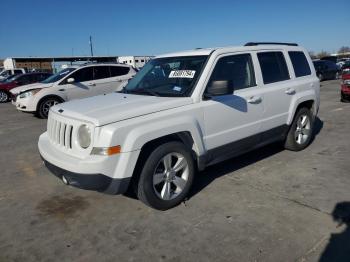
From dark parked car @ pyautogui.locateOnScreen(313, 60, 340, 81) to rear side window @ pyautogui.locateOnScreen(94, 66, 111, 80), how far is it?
16.6m

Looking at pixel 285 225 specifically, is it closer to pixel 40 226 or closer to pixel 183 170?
pixel 183 170

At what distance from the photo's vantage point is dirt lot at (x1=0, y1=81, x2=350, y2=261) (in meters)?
3.14

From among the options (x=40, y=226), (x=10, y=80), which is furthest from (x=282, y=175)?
(x=10, y=80)

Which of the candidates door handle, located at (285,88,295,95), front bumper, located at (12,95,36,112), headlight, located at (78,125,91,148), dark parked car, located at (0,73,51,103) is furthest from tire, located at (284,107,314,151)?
dark parked car, located at (0,73,51,103)

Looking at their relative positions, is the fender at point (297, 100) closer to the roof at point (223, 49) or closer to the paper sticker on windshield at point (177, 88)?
the roof at point (223, 49)

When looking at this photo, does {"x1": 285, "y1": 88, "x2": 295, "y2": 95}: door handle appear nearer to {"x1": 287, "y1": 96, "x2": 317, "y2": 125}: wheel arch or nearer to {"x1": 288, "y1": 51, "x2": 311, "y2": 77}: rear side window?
{"x1": 287, "y1": 96, "x2": 317, "y2": 125}: wheel arch

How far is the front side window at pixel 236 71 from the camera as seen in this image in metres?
4.46

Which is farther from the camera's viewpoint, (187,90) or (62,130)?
(187,90)

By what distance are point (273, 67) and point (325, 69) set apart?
2057cm

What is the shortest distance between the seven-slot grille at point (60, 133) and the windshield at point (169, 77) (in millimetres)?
1196

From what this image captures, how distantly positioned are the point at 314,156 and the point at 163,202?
10.3ft

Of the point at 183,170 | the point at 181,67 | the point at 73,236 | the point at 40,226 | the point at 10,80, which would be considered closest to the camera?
the point at 73,236

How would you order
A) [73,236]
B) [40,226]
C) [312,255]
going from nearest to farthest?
[312,255] < [73,236] < [40,226]

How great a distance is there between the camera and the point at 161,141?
153 inches
